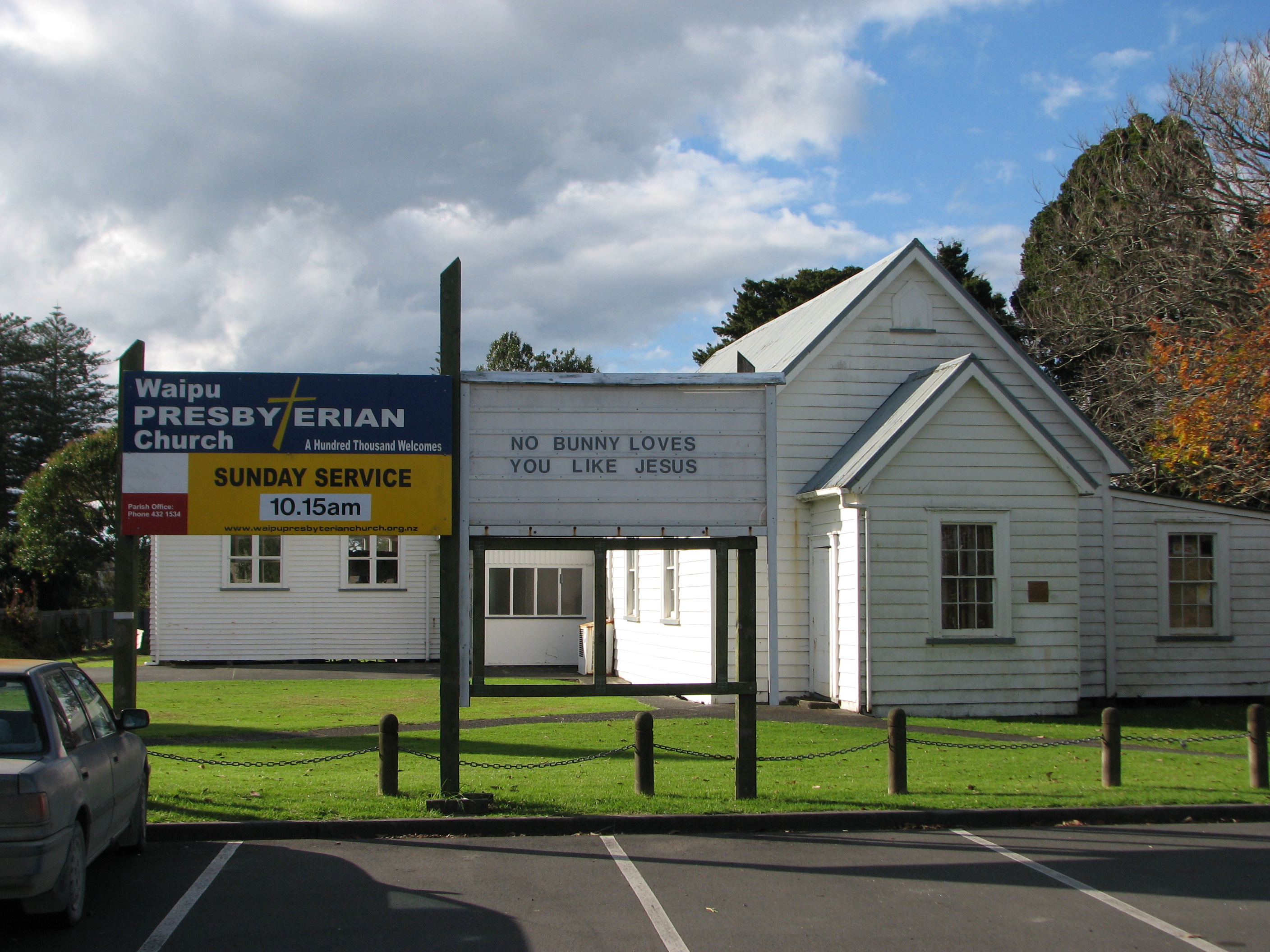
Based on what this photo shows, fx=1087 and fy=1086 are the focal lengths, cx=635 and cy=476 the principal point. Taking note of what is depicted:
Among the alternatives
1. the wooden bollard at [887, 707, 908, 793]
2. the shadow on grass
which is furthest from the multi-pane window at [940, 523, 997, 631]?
the wooden bollard at [887, 707, 908, 793]

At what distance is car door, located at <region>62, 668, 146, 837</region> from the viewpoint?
24.5ft

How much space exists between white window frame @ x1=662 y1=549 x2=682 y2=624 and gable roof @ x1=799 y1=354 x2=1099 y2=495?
12.3ft

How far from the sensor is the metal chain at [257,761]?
35.3 ft

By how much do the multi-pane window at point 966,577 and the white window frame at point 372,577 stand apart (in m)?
15.6

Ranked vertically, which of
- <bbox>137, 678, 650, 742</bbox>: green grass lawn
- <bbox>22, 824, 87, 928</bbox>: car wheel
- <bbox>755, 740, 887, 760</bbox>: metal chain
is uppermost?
<bbox>22, 824, 87, 928</bbox>: car wheel

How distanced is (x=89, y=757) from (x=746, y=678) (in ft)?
18.4

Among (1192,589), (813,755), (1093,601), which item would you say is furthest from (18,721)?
(1192,589)

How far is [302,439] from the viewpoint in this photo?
977cm

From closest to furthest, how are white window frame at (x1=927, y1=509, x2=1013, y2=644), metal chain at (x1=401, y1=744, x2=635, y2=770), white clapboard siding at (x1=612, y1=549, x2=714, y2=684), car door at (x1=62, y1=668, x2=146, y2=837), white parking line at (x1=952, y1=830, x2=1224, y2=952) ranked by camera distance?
white parking line at (x1=952, y1=830, x2=1224, y2=952)
car door at (x1=62, y1=668, x2=146, y2=837)
metal chain at (x1=401, y1=744, x2=635, y2=770)
white window frame at (x1=927, y1=509, x2=1013, y2=644)
white clapboard siding at (x1=612, y1=549, x2=714, y2=684)

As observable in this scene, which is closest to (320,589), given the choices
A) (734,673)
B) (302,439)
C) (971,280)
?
(734,673)

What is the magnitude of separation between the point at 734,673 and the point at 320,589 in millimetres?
14313

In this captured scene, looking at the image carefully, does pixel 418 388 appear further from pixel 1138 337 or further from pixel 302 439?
pixel 1138 337

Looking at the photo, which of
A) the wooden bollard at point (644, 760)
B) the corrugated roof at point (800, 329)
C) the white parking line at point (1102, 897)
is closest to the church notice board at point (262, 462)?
the wooden bollard at point (644, 760)

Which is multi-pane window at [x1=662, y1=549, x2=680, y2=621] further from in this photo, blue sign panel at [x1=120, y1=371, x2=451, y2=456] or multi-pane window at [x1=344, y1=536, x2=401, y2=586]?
blue sign panel at [x1=120, y1=371, x2=451, y2=456]
